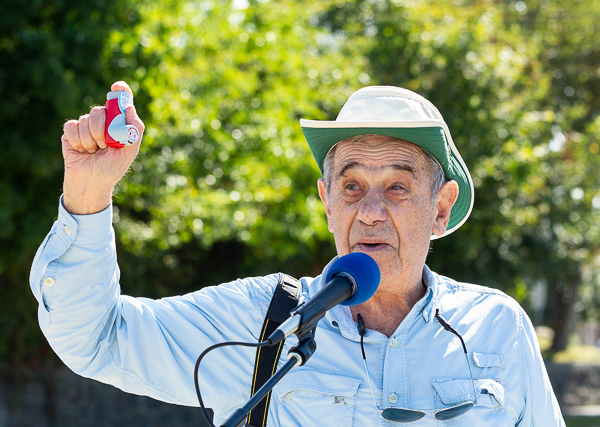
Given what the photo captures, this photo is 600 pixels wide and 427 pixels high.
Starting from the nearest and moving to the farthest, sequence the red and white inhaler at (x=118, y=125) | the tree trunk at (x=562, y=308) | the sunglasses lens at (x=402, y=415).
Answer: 1. the red and white inhaler at (x=118, y=125)
2. the sunglasses lens at (x=402, y=415)
3. the tree trunk at (x=562, y=308)

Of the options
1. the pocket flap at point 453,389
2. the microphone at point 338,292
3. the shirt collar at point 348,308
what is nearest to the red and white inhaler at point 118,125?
the microphone at point 338,292

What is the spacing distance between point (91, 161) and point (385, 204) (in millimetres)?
1012

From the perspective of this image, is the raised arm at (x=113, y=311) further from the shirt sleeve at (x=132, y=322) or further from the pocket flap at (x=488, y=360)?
the pocket flap at (x=488, y=360)

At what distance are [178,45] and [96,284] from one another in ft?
22.8

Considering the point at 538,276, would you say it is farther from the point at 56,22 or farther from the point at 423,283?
the point at 423,283

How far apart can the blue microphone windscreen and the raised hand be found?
65 centimetres

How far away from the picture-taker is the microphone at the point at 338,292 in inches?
60.9

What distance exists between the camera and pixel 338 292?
1668 millimetres

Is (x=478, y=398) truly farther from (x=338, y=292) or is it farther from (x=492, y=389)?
(x=338, y=292)

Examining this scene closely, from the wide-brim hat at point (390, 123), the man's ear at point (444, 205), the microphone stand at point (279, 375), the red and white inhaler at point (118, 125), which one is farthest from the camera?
the man's ear at point (444, 205)

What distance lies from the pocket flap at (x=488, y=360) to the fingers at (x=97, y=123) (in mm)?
1457

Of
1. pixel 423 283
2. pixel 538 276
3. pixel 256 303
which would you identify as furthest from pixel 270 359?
pixel 538 276

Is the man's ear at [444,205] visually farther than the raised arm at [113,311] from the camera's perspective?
Yes

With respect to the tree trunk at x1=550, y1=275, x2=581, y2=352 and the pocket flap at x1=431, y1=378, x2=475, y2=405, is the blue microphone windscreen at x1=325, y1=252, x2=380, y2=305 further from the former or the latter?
the tree trunk at x1=550, y1=275, x2=581, y2=352
